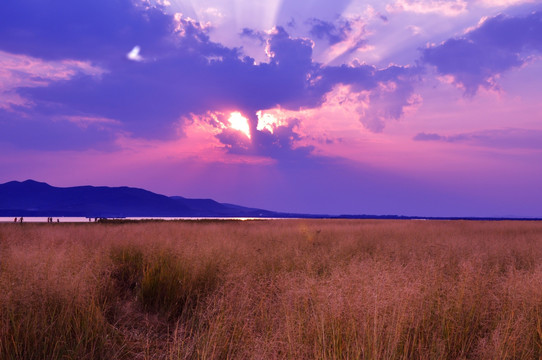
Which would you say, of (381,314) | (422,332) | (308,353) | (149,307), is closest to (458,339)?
(422,332)

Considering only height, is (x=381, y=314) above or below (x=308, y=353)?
above

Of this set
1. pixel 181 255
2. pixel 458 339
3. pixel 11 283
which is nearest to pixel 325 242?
pixel 181 255

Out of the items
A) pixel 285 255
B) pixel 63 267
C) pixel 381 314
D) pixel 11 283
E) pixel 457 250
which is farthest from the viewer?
pixel 457 250

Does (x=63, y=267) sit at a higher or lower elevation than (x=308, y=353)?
higher

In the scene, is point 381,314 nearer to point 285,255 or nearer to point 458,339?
point 458,339

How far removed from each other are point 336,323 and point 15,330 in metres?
3.48

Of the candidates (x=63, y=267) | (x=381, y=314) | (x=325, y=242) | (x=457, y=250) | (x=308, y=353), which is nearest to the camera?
(x=308, y=353)

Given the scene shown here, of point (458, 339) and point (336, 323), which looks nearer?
point (336, 323)

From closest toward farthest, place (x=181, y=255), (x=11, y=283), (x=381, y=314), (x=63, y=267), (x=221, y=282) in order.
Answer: (x=381, y=314)
(x=11, y=283)
(x=63, y=267)
(x=221, y=282)
(x=181, y=255)

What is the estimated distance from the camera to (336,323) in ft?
12.7

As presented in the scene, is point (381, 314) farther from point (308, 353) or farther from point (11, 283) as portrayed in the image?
point (11, 283)

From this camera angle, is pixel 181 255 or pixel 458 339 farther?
pixel 181 255

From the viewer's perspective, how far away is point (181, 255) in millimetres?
8094

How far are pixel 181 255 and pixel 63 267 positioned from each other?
8.00 feet
